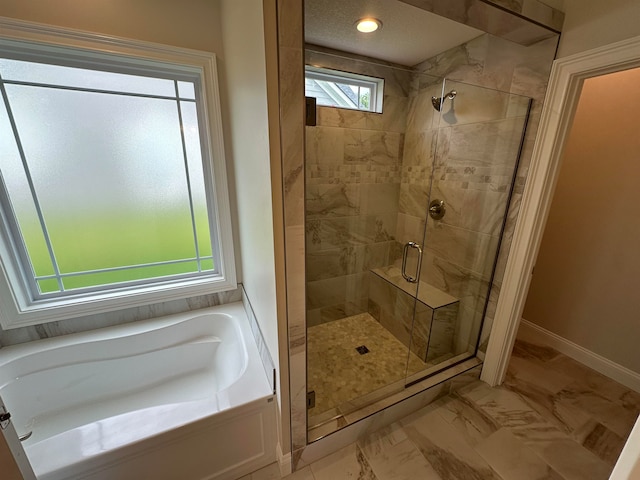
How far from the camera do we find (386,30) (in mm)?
1709

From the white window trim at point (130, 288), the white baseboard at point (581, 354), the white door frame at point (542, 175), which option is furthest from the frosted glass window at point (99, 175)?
the white baseboard at point (581, 354)

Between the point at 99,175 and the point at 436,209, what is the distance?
8.33ft

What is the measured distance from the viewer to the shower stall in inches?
71.0

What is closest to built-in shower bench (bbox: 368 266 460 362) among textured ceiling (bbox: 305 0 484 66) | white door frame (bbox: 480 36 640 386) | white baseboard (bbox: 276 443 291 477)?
white door frame (bbox: 480 36 640 386)

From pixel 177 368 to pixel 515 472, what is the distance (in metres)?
2.17

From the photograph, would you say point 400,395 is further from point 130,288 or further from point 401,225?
point 130,288

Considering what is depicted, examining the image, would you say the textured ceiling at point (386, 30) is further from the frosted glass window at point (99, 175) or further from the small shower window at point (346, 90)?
the frosted glass window at point (99, 175)

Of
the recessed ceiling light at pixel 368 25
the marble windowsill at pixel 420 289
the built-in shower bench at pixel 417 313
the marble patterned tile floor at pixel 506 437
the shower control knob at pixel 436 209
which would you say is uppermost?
the recessed ceiling light at pixel 368 25

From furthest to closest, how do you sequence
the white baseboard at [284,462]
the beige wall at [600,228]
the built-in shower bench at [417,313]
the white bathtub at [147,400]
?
the built-in shower bench at [417,313] < the beige wall at [600,228] < the white baseboard at [284,462] < the white bathtub at [147,400]

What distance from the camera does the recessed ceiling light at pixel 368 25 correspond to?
158 centimetres

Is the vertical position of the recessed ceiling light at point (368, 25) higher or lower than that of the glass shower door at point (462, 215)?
higher

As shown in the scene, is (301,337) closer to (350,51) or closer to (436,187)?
(436,187)

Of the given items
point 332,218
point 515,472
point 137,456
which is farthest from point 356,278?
point 137,456

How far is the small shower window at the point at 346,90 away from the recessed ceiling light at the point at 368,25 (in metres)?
0.39
